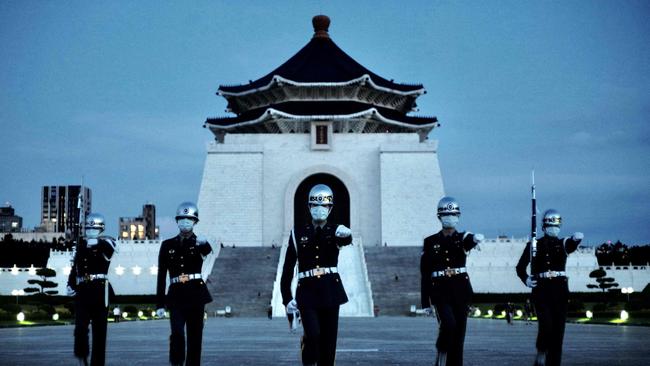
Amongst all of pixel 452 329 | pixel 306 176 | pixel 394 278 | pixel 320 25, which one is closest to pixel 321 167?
pixel 306 176

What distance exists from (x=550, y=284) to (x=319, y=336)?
10.4 ft

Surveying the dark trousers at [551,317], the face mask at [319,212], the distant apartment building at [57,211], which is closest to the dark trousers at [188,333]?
the face mask at [319,212]

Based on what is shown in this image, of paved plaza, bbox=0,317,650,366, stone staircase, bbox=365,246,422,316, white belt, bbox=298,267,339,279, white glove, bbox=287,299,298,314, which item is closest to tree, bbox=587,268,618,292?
stone staircase, bbox=365,246,422,316

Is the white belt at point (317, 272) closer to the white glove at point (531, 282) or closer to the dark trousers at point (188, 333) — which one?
the dark trousers at point (188, 333)

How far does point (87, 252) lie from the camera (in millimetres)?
9117

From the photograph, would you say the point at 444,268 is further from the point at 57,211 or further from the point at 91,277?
the point at 57,211

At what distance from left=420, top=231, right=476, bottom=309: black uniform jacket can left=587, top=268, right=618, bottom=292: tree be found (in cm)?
2895

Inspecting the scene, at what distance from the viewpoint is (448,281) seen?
8523 mm

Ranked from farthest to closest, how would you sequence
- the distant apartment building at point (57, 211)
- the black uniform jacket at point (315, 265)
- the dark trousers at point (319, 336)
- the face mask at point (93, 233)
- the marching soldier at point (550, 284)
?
1. the distant apartment building at point (57, 211)
2. the face mask at point (93, 233)
3. the marching soldier at point (550, 284)
4. the black uniform jacket at point (315, 265)
5. the dark trousers at point (319, 336)

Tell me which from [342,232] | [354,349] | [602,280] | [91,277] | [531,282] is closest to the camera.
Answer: [342,232]

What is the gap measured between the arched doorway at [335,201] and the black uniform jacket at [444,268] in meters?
34.1

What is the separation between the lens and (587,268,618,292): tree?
3600cm

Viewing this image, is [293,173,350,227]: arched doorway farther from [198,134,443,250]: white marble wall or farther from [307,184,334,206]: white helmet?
[307,184,334,206]: white helmet

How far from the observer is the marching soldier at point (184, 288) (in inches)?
328
